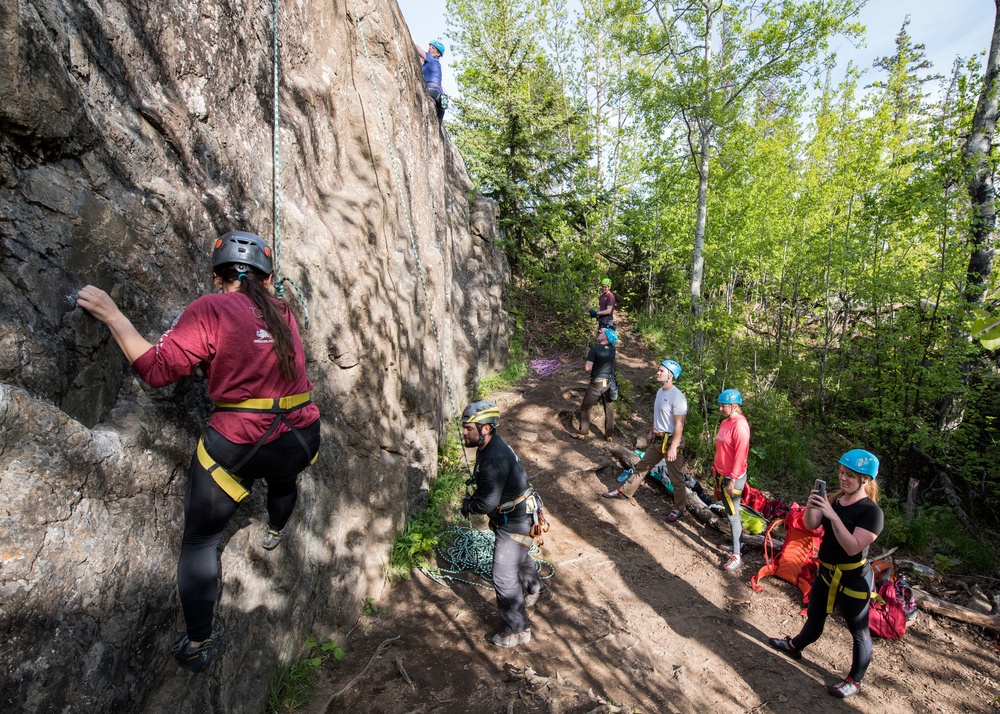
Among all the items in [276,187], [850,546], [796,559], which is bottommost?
[796,559]

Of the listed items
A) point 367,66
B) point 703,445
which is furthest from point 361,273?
point 703,445

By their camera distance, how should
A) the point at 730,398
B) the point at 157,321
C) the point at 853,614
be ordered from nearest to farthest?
the point at 157,321, the point at 853,614, the point at 730,398

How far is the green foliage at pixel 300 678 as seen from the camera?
12.2 feet

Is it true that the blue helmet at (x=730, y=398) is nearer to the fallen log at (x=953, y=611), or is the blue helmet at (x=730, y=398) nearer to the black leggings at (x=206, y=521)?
the fallen log at (x=953, y=611)

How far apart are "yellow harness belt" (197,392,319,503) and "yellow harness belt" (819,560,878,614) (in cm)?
450

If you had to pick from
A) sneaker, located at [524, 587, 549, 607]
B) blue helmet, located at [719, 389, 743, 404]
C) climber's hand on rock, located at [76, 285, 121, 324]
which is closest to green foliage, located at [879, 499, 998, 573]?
blue helmet, located at [719, 389, 743, 404]

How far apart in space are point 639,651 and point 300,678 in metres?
3.05

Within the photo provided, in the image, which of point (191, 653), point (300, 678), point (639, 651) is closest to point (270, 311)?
point (191, 653)

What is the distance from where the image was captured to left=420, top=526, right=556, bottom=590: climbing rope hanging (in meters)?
5.67

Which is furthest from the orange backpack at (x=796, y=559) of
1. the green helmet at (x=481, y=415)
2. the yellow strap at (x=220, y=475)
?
the yellow strap at (x=220, y=475)

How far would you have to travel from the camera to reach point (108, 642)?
2.42 meters

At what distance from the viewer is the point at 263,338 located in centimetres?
273

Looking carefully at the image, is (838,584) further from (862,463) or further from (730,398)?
(730,398)

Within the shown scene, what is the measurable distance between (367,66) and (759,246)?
45.8 ft
